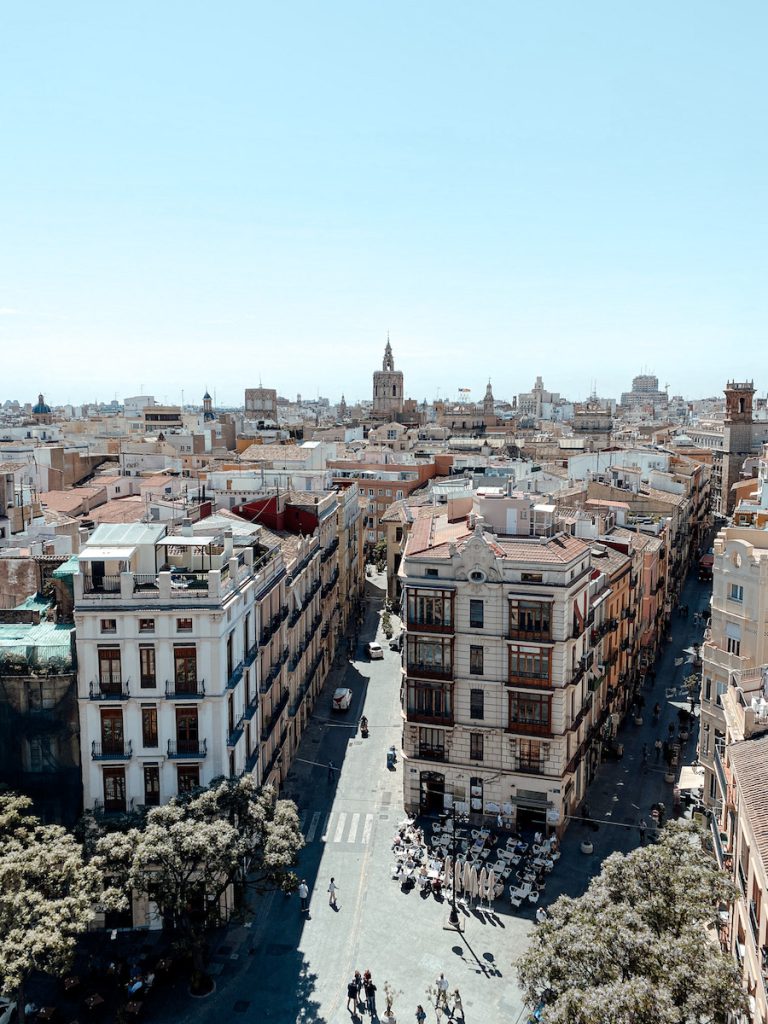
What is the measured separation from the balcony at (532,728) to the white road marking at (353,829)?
11338mm

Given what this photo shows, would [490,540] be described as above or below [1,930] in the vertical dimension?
above

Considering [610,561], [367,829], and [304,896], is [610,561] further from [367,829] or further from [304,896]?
[304,896]

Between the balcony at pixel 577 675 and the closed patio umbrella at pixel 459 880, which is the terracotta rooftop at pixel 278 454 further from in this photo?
the closed patio umbrella at pixel 459 880

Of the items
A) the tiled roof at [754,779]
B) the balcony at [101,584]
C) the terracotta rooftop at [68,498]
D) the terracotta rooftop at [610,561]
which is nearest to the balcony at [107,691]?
the balcony at [101,584]

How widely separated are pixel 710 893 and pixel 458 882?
18.6 metres

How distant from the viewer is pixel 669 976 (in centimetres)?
2747

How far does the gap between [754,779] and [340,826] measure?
29.0m

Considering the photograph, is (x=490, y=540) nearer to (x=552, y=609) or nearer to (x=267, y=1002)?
(x=552, y=609)

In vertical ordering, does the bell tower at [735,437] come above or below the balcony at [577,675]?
above

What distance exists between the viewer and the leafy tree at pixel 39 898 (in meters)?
33.9

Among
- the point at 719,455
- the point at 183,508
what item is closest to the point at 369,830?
the point at 183,508

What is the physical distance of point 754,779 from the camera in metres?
32.9

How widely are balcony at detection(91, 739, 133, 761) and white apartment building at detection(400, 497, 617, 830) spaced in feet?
58.2

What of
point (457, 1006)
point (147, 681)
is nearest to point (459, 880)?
point (457, 1006)
